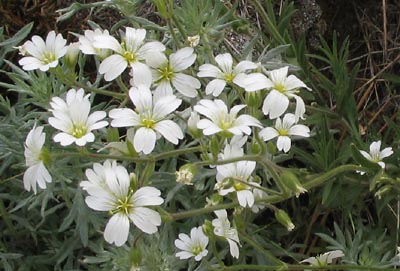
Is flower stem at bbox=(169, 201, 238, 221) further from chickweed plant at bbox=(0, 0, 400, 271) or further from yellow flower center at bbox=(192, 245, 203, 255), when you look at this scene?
yellow flower center at bbox=(192, 245, 203, 255)

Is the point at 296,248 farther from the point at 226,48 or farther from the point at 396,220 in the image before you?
the point at 226,48

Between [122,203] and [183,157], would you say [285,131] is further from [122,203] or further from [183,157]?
[183,157]

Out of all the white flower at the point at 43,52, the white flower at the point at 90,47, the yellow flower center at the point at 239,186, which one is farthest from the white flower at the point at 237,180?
the white flower at the point at 43,52

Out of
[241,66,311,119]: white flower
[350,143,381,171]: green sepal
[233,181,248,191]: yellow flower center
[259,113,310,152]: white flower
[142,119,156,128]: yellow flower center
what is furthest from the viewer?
[350,143,381,171]: green sepal

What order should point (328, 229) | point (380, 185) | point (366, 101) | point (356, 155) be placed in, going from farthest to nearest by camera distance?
point (366, 101) → point (328, 229) → point (380, 185) → point (356, 155)

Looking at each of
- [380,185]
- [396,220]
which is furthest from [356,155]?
[396,220]

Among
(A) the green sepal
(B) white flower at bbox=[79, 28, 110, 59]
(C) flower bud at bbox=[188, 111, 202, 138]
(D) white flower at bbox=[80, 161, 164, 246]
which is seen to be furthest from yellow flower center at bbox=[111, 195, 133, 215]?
(A) the green sepal
